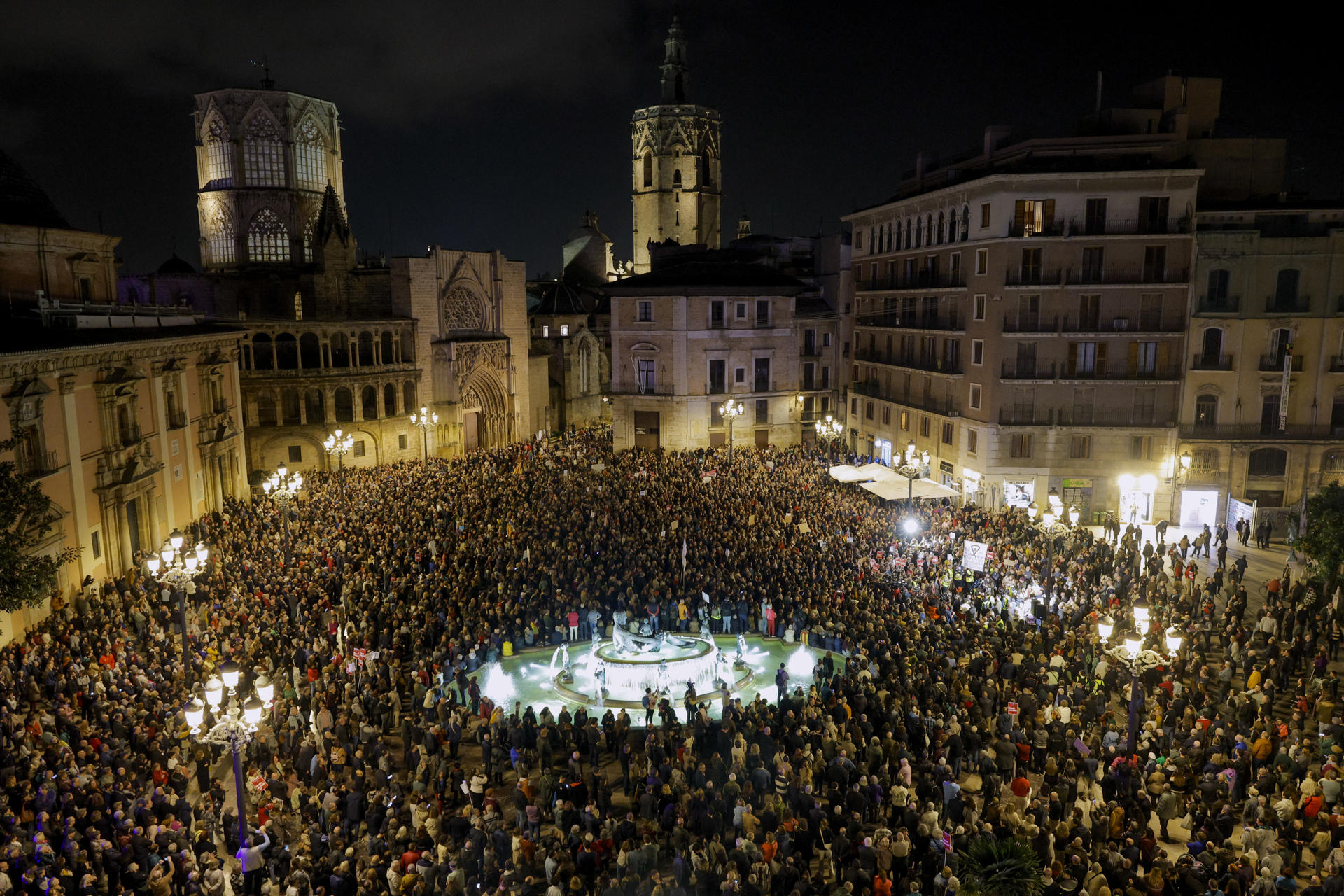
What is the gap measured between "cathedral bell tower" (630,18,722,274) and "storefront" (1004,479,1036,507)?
156 feet

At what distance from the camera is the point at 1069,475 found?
109 feet

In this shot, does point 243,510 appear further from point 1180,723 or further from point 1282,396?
point 1282,396

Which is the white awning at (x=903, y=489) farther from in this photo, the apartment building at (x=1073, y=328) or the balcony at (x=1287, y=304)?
the balcony at (x=1287, y=304)

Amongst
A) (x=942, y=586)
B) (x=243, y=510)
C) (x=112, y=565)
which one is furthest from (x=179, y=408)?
(x=942, y=586)

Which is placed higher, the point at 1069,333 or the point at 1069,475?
the point at 1069,333

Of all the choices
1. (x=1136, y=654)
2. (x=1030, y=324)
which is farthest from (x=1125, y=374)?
(x=1136, y=654)

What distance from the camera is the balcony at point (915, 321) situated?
1421 inches

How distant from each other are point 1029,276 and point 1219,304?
21.3 feet

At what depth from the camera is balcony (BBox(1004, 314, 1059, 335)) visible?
108 feet

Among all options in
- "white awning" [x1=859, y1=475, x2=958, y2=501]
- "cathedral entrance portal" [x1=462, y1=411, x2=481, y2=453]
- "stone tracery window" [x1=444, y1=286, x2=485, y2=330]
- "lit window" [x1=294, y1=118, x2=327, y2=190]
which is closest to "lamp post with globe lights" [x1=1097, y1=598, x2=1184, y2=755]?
"white awning" [x1=859, y1=475, x2=958, y2=501]

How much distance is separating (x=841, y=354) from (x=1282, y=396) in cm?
2287

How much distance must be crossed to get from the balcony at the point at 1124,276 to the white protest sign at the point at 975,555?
14706 mm

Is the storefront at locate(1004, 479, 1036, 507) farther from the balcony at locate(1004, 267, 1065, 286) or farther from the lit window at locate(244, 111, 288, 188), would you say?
the lit window at locate(244, 111, 288, 188)

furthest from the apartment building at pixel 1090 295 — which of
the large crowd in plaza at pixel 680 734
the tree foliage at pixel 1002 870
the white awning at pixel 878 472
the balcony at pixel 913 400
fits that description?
the tree foliage at pixel 1002 870
